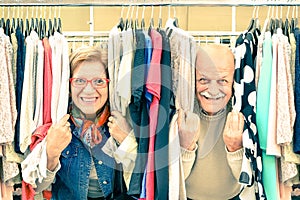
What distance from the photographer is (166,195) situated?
215 centimetres

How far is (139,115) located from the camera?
7.18ft

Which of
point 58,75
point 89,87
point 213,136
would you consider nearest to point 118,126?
point 89,87

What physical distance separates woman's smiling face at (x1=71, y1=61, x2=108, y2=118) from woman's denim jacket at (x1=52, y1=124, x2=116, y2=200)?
128mm

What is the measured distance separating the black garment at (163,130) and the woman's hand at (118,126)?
151mm

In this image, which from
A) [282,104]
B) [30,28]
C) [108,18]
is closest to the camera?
[282,104]

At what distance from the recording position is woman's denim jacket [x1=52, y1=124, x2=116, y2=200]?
7.48 feet

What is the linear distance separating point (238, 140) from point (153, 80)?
0.46m

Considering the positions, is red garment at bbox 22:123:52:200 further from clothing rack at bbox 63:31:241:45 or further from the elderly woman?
clothing rack at bbox 63:31:241:45

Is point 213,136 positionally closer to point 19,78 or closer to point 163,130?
point 163,130

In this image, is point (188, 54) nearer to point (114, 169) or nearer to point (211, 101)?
point (211, 101)

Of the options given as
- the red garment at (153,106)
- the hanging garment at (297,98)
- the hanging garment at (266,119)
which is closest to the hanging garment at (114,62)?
the red garment at (153,106)

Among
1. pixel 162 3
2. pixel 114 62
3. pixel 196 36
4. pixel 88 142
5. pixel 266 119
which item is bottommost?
pixel 88 142

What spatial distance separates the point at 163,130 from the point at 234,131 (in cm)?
32

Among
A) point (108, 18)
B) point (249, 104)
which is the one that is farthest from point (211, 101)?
point (108, 18)
